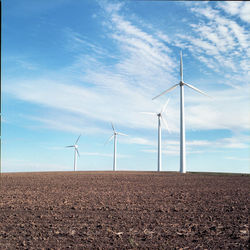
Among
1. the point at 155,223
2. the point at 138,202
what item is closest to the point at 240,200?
the point at 138,202

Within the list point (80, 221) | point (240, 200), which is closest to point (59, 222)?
point (80, 221)

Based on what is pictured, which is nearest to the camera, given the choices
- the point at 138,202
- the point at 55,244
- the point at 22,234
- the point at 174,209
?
the point at 55,244

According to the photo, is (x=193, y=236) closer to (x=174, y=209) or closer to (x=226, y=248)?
(x=226, y=248)

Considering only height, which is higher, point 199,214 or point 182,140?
point 182,140

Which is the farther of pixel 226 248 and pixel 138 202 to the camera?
pixel 138 202

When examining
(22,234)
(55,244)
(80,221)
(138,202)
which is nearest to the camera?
(55,244)

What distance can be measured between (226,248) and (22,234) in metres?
7.70

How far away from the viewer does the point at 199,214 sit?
43.1 feet

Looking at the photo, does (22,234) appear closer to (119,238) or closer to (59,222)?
(59,222)

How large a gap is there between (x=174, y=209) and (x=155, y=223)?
286cm

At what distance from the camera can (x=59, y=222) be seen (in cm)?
1250

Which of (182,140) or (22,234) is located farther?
(182,140)

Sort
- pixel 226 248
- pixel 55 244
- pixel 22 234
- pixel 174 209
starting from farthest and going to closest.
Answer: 1. pixel 174 209
2. pixel 22 234
3. pixel 55 244
4. pixel 226 248

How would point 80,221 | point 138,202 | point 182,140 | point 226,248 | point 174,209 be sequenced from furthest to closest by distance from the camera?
point 182,140 → point 138,202 → point 174,209 → point 80,221 → point 226,248
